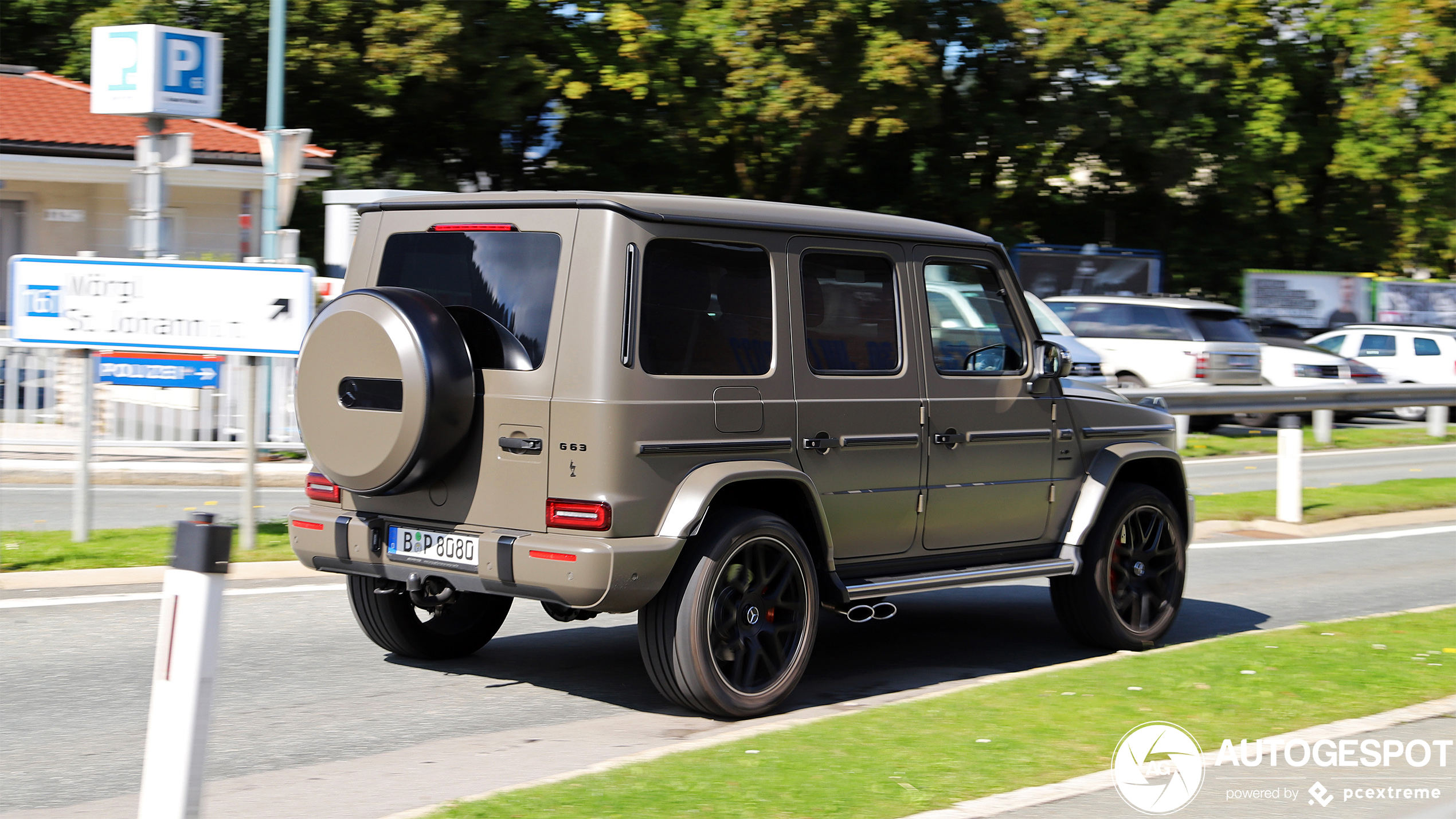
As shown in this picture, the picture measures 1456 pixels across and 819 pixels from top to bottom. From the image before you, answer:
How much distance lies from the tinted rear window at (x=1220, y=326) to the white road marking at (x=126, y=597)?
17143 millimetres

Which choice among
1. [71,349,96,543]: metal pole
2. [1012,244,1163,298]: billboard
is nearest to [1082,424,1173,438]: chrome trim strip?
[71,349,96,543]: metal pole

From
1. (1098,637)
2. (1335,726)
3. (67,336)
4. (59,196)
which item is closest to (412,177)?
(59,196)

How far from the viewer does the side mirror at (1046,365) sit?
287 inches

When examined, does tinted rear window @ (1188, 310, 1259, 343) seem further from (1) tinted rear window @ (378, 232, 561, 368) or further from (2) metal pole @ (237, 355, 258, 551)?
(1) tinted rear window @ (378, 232, 561, 368)

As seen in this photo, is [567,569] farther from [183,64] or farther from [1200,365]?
[1200,365]

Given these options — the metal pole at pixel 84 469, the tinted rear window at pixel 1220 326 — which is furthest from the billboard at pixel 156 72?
the tinted rear window at pixel 1220 326

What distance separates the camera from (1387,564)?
11328 mm

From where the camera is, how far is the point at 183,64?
12.9 metres

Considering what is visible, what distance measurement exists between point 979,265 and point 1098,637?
2056 millimetres

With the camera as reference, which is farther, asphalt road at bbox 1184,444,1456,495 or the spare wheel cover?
asphalt road at bbox 1184,444,1456,495

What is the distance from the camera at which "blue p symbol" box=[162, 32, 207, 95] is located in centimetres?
1259

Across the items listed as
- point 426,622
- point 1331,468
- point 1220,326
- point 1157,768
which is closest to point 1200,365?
point 1220,326

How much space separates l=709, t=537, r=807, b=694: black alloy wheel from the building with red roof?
17.3 metres

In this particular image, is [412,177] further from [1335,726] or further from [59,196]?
[1335,726]
